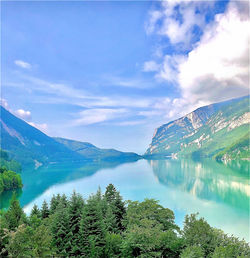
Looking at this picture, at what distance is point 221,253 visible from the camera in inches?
575

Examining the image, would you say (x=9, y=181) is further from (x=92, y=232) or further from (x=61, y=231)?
(x=92, y=232)

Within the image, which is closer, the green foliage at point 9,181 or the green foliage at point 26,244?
the green foliage at point 26,244

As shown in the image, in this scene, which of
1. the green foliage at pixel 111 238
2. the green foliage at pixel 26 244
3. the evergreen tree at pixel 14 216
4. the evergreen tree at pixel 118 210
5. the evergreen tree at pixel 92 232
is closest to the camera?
the green foliage at pixel 26 244

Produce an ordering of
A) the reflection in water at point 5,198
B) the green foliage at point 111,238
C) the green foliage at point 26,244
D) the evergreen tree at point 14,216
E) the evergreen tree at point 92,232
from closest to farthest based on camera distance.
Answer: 1. the green foliage at point 26,244
2. the green foliage at point 111,238
3. the evergreen tree at point 92,232
4. the evergreen tree at point 14,216
5. the reflection in water at point 5,198

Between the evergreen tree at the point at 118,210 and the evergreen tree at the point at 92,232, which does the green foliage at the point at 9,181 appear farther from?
the evergreen tree at the point at 92,232

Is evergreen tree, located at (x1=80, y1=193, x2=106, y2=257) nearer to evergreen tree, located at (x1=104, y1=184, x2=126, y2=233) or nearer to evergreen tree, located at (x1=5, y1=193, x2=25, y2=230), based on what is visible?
evergreen tree, located at (x1=104, y1=184, x2=126, y2=233)

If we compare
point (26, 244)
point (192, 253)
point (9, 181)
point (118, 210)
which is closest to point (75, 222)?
point (118, 210)

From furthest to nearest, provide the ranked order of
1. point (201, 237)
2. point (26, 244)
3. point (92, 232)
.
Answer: point (92, 232) < point (201, 237) < point (26, 244)

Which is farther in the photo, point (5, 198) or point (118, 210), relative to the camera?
point (5, 198)

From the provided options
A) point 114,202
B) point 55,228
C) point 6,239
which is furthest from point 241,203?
point 6,239

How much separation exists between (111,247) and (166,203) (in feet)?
105

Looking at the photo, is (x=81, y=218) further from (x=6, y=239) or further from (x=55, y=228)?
(x=6, y=239)

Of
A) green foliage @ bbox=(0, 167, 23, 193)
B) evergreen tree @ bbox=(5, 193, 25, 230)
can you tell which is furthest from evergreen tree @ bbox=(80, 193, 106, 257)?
green foliage @ bbox=(0, 167, 23, 193)

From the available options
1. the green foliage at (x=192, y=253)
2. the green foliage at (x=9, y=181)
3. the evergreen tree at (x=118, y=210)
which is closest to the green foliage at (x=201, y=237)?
the green foliage at (x=192, y=253)
